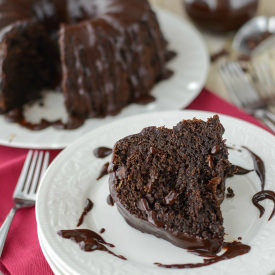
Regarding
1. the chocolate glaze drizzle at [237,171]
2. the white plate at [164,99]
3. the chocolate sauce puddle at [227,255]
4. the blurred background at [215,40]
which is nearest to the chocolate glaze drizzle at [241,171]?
the chocolate glaze drizzle at [237,171]

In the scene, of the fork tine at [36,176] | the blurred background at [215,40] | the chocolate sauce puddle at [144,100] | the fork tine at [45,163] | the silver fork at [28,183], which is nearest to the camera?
the silver fork at [28,183]

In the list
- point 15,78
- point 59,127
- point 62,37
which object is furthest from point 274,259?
point 15,78

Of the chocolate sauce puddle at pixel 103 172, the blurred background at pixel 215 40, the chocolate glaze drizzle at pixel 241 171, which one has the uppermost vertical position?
the chocolate glaze drizzle at pixel 241 171

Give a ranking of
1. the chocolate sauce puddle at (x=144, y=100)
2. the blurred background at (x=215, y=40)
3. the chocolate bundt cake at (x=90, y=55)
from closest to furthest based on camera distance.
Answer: the chocolate bundt cake at (x=90, y=55)
the chocolate sauce puddle at (x=144, y=100)
the blurred background at (x=215, y=40)

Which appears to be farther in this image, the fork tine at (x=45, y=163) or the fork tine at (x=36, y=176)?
the fork tine at (x=45, y=163)

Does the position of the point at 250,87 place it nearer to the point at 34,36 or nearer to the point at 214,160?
the point at 214,160

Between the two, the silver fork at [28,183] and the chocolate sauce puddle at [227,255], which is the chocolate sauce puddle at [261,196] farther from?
the silver fork at [28,183]
